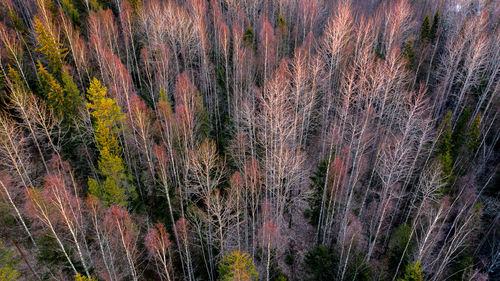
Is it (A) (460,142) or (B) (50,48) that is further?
(A) (460,142)

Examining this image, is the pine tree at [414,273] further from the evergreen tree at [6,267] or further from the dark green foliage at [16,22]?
the dark green foliage at [16,22]

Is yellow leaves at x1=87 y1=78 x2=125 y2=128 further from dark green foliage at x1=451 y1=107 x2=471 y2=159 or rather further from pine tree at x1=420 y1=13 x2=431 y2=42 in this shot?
pine tree at x1=420 y1=13 x2=431 y2=42

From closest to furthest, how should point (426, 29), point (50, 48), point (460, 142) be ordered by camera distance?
A: point (50, 48) < point (460, 142) < point (426, 29)

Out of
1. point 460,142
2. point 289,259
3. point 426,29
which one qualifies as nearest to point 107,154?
point 289,259

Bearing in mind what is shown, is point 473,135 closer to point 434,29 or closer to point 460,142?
point 460,142

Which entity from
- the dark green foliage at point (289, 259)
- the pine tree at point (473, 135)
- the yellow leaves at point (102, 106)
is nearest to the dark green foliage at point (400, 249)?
the dark green foliage at point (289, 259)

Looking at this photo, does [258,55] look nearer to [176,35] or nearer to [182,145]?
[176,35]
